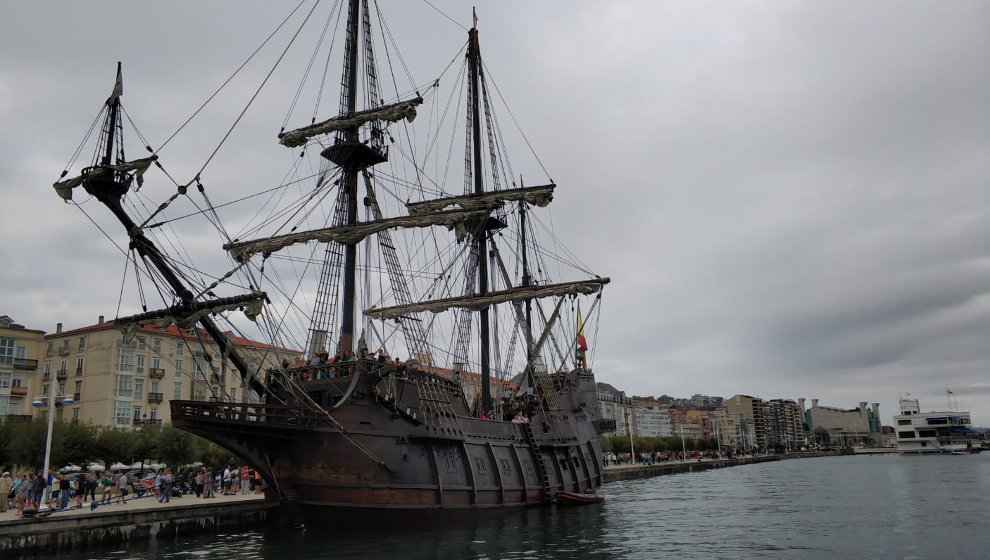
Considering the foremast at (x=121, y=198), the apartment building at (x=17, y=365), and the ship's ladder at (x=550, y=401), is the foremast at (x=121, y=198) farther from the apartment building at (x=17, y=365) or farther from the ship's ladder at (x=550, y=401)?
the apartment building at (x=17, y=365)

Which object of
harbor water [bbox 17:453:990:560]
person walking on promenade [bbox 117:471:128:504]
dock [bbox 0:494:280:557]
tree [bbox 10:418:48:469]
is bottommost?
harbor water [bbox 17:453:990:560]

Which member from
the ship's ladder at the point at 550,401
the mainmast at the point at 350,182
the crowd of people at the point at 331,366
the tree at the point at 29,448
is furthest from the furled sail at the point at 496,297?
the tree at the point at 29,448

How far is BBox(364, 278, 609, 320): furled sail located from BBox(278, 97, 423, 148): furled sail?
8.66 meters

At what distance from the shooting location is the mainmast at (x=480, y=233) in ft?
114

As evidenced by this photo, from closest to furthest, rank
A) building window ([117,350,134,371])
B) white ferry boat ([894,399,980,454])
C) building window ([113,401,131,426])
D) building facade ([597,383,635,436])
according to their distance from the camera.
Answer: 1. building window ([113,401,131,426])
2. building window ([117,350,134,371])
3. white ferry boat ([894,399,980,454])
4. building facade ([597,383,635,436])

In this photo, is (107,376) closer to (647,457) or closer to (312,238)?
(312,238)

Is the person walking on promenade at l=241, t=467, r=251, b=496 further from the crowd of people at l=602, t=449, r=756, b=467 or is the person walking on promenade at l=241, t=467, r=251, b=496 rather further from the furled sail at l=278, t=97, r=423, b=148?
the crowd of people at l=602, t=449, r=756, b=467

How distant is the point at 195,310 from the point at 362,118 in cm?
1139

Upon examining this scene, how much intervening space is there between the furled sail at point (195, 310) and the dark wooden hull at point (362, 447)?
2503 millimetres

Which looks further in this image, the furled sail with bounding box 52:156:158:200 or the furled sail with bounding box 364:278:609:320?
the furled sail with bounding box 364:278:609:320

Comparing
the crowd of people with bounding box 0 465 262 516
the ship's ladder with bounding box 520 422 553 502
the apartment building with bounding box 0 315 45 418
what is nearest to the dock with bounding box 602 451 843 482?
the ship's ladder with bounding box 520 422 553 502

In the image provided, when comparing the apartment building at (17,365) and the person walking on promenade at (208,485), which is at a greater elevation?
the apartment building at (17,365)

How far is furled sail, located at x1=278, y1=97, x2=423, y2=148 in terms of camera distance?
2820 cm

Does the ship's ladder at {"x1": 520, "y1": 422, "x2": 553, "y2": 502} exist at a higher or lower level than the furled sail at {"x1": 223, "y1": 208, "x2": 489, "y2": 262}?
lower
